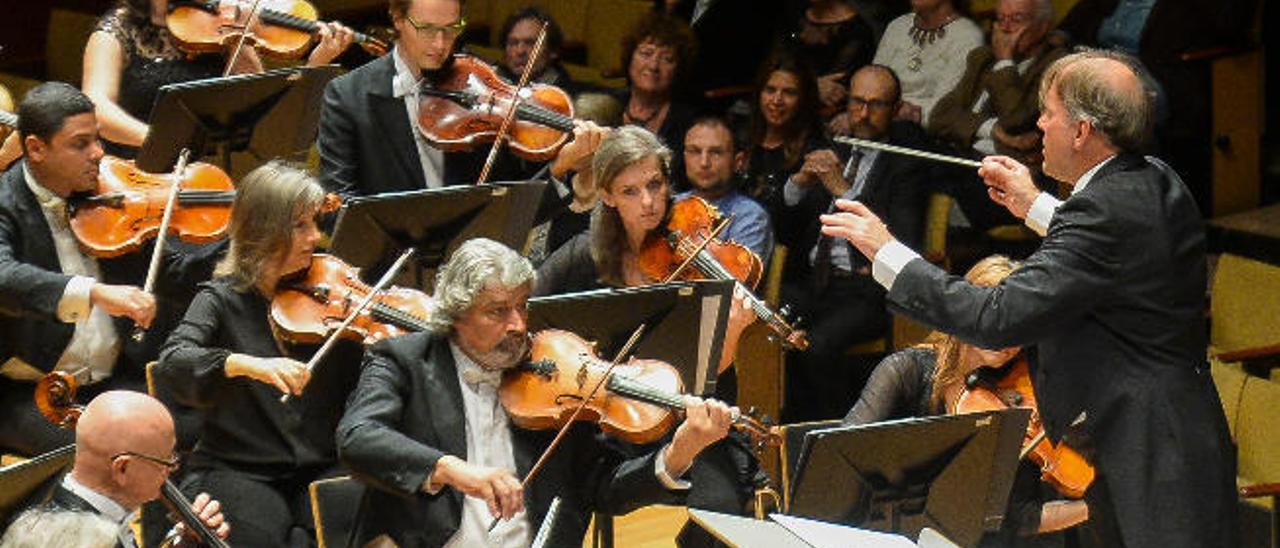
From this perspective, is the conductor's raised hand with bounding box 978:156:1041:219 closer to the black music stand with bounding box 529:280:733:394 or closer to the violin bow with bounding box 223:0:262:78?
the black music stand with bounding box 529:280:733:394

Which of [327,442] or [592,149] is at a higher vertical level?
[592,149]

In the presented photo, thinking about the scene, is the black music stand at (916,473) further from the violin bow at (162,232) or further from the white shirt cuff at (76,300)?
the white shirt cuff at (76,300)

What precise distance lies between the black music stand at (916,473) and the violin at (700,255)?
811mm

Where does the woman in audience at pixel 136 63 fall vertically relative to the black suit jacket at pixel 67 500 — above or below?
above

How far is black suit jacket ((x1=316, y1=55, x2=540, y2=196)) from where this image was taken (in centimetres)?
560

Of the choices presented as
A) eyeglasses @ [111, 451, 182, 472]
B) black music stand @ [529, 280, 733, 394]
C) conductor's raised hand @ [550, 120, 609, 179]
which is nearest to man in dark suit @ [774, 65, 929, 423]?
conductor's raised hand @ [550, 120, 609, 179]

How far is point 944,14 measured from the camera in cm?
722

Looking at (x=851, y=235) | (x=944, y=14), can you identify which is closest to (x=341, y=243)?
(x=851, y=235)

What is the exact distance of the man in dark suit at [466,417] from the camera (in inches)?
168

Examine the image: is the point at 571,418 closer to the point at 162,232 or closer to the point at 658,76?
the point at 162,232

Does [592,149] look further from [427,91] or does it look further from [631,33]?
[631,33]

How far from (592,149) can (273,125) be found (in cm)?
78

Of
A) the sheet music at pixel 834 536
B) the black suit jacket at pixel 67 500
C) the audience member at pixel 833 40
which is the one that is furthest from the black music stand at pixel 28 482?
the audience member at pixel 833 40

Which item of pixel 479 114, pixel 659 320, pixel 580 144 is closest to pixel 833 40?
pixel 580 144
